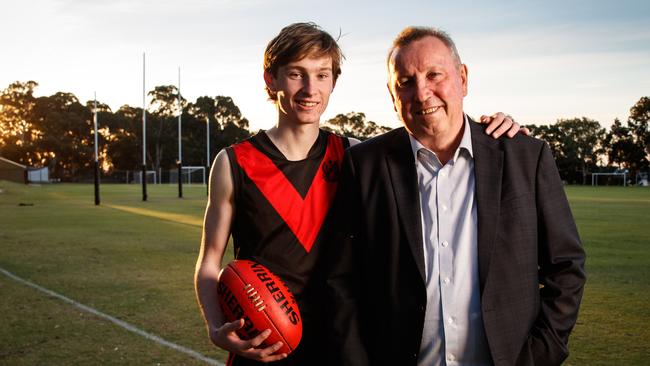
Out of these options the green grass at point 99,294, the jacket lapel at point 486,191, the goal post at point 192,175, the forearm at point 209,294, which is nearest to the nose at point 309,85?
the jacket lapel at point 486,191

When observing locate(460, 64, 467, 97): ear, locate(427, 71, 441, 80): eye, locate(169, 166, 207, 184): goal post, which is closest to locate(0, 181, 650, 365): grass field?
locate(460, 64, 467, 97): ear

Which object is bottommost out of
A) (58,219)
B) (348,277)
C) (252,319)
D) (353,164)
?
(58,219)

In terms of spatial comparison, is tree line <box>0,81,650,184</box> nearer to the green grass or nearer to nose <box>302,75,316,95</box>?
the green grass

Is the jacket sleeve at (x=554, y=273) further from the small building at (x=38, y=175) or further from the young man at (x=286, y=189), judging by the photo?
the small building at (x=38, y=175)

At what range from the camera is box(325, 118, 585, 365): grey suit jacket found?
2.47 metres

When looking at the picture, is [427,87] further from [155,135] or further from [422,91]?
[155,135]

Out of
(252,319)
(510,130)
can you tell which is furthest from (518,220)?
(252,319)

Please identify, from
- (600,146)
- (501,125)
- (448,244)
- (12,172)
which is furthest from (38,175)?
(448,244)

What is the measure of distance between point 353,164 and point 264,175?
1.70 feet

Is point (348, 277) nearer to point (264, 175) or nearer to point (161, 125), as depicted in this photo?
point (264, 175)

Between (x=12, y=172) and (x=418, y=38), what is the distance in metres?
73.9

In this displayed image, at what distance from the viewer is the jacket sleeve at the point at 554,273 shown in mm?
2482

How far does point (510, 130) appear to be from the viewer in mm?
2752

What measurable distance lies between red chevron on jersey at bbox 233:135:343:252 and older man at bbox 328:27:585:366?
0.32 metres
